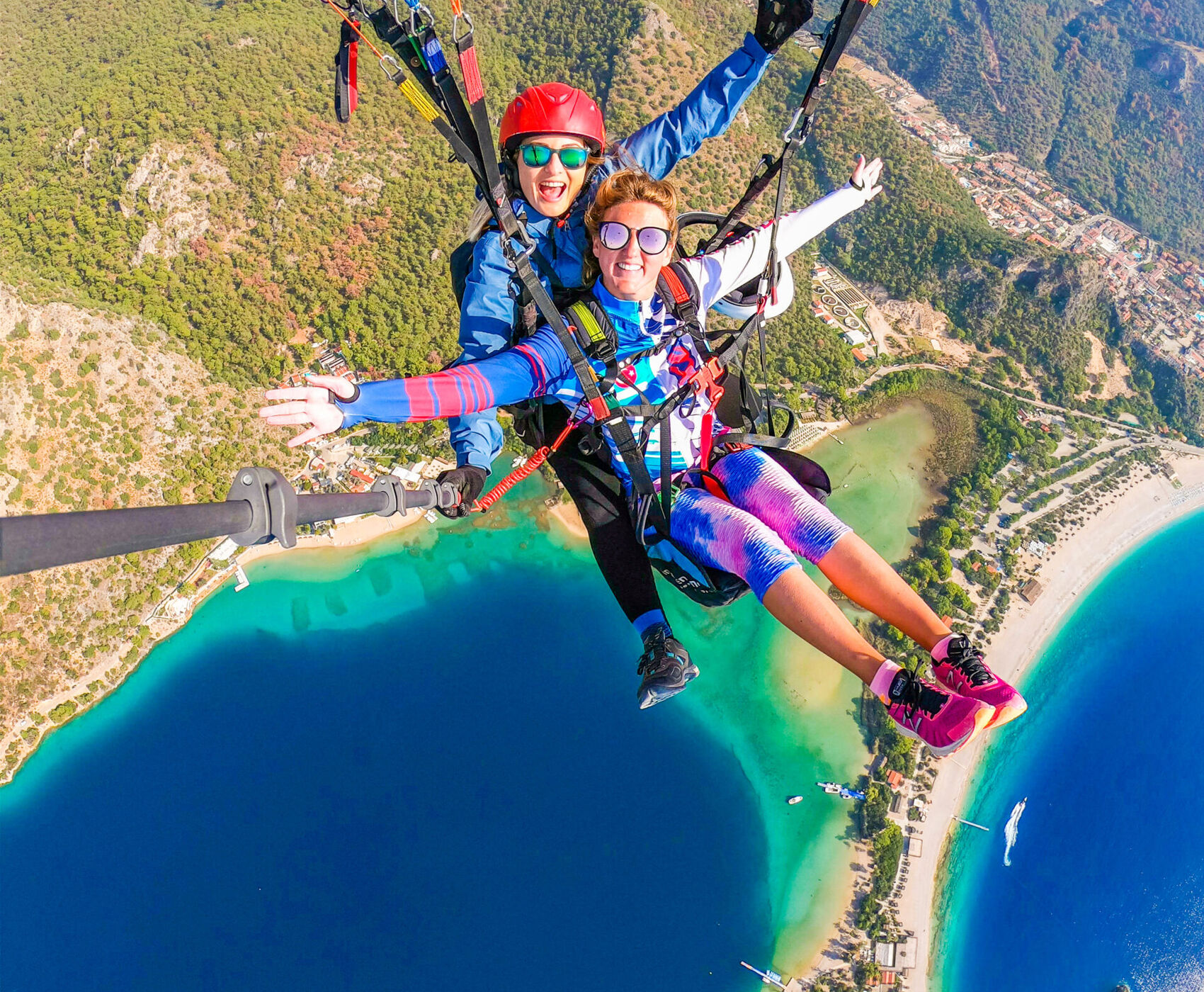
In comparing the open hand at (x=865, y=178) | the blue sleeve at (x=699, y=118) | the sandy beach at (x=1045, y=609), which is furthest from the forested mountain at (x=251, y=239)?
the open hand at (x=865, y=178)

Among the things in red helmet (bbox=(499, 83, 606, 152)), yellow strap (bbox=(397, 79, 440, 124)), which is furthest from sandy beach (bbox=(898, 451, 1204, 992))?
yellow strap (bbox=(397, 79, 440, 124))

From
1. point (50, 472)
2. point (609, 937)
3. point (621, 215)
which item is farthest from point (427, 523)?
point (621, 215)

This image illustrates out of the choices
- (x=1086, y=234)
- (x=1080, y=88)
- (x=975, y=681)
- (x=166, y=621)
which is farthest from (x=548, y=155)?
(x=1080, y=88)

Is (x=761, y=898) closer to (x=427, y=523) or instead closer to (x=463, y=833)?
(x=463, y=833)

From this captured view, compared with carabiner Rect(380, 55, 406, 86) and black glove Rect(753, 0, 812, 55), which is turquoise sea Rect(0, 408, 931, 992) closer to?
black glove Rect(753, 0, 812, 55)

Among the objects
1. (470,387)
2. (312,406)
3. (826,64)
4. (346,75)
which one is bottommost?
(312,406)

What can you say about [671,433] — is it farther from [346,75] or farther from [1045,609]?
[1045,609]
